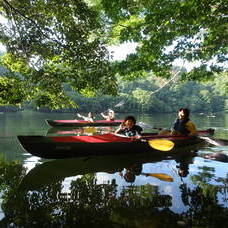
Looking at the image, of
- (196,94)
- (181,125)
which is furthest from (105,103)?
(181,125)

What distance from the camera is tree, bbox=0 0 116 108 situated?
818 centimetres

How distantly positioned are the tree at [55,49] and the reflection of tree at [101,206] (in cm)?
346

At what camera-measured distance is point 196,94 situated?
75.4 meters

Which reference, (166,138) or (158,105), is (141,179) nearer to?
(166,138)

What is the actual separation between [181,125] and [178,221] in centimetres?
639

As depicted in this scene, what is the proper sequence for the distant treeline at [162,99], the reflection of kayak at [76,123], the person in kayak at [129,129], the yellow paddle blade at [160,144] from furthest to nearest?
the distant treeline at [162,99] < the reflection of kayak at [76,123] < the person in kayak at [129,129] < the yellow paddle blade at [160,144]

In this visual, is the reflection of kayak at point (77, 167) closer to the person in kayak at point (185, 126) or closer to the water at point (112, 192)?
the water at point (112, 192)

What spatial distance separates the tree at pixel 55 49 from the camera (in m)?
8.18

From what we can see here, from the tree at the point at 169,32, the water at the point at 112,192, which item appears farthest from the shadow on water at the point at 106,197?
the tree at the point at 169,32

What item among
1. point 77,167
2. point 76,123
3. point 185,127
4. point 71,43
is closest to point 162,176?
point 77,167

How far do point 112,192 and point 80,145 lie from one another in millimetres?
2857

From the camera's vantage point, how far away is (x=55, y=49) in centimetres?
871

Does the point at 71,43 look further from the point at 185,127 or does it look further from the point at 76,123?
the point at 76,123

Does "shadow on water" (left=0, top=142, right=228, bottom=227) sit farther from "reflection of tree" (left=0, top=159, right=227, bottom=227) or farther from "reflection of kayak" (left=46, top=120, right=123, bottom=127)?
"reflection of kayak" (left=46, top=120, right=123, bottom=127)
